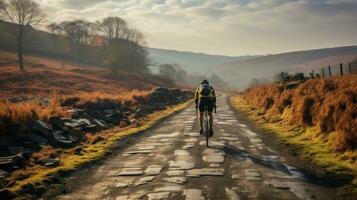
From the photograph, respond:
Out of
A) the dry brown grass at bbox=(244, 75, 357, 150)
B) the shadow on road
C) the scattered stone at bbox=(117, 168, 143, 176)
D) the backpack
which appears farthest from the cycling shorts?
the scattered stone at bbox=(117, 168, 143, 176)

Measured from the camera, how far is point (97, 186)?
28.5 feet

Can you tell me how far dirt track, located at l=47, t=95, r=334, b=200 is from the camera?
781 cm

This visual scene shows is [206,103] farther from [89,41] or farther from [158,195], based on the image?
[89,41]

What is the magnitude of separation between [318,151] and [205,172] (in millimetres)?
4695

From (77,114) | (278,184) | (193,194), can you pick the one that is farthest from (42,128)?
(278,184)

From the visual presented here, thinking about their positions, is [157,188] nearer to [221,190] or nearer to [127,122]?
[221,190]

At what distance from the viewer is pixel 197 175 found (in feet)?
30.2

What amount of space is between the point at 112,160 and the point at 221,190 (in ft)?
15.7

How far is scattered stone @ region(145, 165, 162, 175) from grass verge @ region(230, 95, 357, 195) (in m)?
4.19

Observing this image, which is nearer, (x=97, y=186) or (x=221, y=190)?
(x=221, y=190)

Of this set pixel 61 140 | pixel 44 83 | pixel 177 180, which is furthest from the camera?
pixel 44 83

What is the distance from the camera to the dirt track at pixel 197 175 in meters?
7.81

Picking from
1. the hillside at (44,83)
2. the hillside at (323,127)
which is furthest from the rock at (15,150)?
the hillside at (44,83)

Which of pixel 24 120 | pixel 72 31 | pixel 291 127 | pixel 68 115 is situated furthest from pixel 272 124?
pixel 72 31
